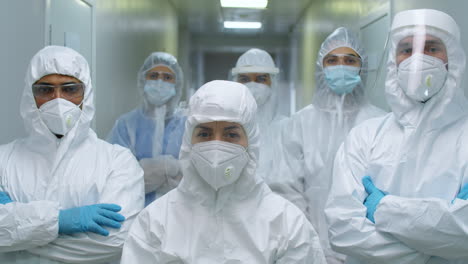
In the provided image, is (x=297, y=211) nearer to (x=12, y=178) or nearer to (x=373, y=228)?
(x=373, y=228)

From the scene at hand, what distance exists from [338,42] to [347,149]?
0.86m

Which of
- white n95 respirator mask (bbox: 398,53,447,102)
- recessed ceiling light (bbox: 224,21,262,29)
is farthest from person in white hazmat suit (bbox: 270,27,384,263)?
recessed ceiling light (bbox: 224,21,262,29)

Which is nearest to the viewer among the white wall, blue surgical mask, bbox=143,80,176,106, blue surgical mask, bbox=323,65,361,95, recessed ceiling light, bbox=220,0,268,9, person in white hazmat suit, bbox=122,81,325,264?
person in white hazmat suit, bbox=122,81,325,264

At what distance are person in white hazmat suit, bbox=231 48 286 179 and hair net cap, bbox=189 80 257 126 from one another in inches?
38.5

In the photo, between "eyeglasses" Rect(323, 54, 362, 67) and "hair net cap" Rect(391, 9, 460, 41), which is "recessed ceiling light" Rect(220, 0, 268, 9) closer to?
"eyeglasses" Rect(323, 54, 362, 67)

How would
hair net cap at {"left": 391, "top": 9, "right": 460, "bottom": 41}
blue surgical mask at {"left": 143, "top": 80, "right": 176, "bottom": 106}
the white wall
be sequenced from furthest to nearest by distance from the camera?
blue surgical mask at {"left": 143, "top": 80, "right": 176, "bottom": 106} → the white wall → hair net cap at {"left": 391, "top": 9, "right": 460, "bottom": 41}

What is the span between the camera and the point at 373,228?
1.52 meters

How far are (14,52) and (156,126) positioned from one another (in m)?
0.80

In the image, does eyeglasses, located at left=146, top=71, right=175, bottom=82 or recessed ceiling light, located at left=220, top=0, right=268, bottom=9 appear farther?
recessed ceiling light, located at left=220, top=0, right=268, bottom=9

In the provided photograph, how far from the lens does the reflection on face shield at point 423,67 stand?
162 cm

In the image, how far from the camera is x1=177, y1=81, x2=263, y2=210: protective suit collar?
1.40 m

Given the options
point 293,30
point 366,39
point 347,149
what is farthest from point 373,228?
point 293,30

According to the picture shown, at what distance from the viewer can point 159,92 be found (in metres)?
2.55

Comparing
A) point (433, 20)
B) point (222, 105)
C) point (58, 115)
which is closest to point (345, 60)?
point (433, 20)
